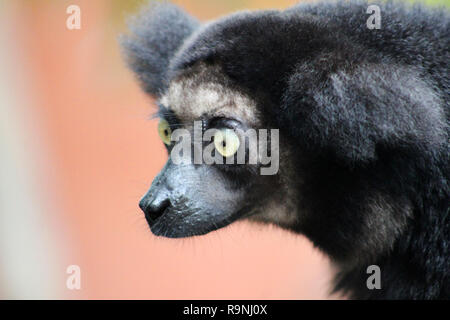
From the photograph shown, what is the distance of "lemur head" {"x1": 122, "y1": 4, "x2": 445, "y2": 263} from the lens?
2.47 m

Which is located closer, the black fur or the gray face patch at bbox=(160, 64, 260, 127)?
the black fur

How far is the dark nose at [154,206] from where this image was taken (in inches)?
108

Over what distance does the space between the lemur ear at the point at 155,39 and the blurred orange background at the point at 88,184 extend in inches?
82.4

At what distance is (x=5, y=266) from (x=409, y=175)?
425cm

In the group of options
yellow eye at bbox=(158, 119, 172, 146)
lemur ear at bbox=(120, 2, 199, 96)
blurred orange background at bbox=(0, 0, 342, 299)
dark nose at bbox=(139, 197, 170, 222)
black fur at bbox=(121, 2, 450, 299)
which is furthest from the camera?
blurred orange background at bbox=(0, 0, 342, 299)

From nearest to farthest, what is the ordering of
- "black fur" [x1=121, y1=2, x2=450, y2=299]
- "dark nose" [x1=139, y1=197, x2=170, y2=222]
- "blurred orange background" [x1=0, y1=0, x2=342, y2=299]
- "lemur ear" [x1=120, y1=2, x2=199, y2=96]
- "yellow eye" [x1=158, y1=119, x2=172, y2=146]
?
1. "black fur" [x1=121, y1=2, x2=450, y2=299]
2. "dark nose" [x1=139, y1=197, x2=170, y2=222]
3. "yellow eye" [x1=158, y1=119, x2=172, y2=146]
4. "lemur ear" [x1=120, y1=2, x2=199, y2=96]
5. "blurred orange background" [x1=0, y1=0, x2=342, y2=299]

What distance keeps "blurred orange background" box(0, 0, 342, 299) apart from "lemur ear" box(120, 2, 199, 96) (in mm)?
2092

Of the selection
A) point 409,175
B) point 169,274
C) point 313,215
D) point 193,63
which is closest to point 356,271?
point 313,215

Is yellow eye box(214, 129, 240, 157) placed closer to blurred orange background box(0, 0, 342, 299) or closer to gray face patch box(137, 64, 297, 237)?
gray face patch box(137, 64, 297, 237)

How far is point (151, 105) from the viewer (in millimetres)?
3750

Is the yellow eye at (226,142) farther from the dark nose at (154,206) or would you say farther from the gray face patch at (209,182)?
the dark nose at (154,206)

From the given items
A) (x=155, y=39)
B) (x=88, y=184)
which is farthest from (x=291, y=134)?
(x=88, y=184)

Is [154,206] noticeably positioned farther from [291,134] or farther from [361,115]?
[361,115]

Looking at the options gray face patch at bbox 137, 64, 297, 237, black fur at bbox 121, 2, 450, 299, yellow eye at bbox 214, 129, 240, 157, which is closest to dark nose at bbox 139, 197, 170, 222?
gray face patch at bbox 137, 64, 297, 237
